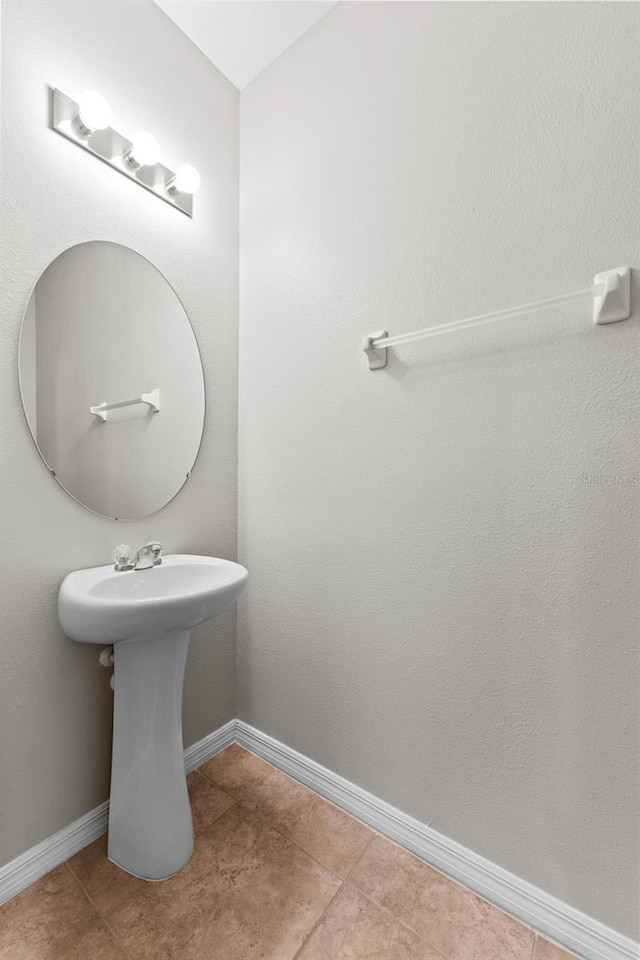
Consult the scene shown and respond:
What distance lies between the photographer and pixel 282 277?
4.76 feet

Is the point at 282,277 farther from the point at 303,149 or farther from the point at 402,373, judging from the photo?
the point at 402,373

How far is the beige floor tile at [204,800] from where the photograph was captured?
4.09ft

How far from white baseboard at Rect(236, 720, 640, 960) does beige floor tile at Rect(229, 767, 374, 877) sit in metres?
0.03

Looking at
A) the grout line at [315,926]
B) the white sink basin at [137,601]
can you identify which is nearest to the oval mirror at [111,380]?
the white sink basin at [137,601]

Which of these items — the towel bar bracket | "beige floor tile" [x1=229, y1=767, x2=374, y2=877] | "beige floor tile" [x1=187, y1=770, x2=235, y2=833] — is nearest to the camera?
the towel bar bracket

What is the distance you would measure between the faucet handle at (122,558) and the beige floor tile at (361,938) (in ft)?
3.14

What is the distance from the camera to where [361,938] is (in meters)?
0.93

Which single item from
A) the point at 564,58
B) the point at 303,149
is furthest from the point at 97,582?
the point at 564,58

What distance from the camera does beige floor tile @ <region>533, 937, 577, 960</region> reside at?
2.96 ft

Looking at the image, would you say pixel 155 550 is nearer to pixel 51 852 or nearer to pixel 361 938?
pixel 51 852

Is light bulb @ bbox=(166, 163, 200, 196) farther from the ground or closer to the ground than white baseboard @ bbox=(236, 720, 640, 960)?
farther from the ground

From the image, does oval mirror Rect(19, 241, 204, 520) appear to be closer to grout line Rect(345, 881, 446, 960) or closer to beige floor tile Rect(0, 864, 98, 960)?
beige floor tile Rect(0, 864, 98, 960)

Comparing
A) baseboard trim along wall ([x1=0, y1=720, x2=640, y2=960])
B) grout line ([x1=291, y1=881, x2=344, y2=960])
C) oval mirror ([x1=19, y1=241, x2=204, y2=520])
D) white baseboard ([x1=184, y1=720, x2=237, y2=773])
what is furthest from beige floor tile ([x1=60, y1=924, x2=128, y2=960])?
oval mirror ([x1=19, y1=241, x2=204, y2=520])

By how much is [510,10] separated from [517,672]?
5.12ft
